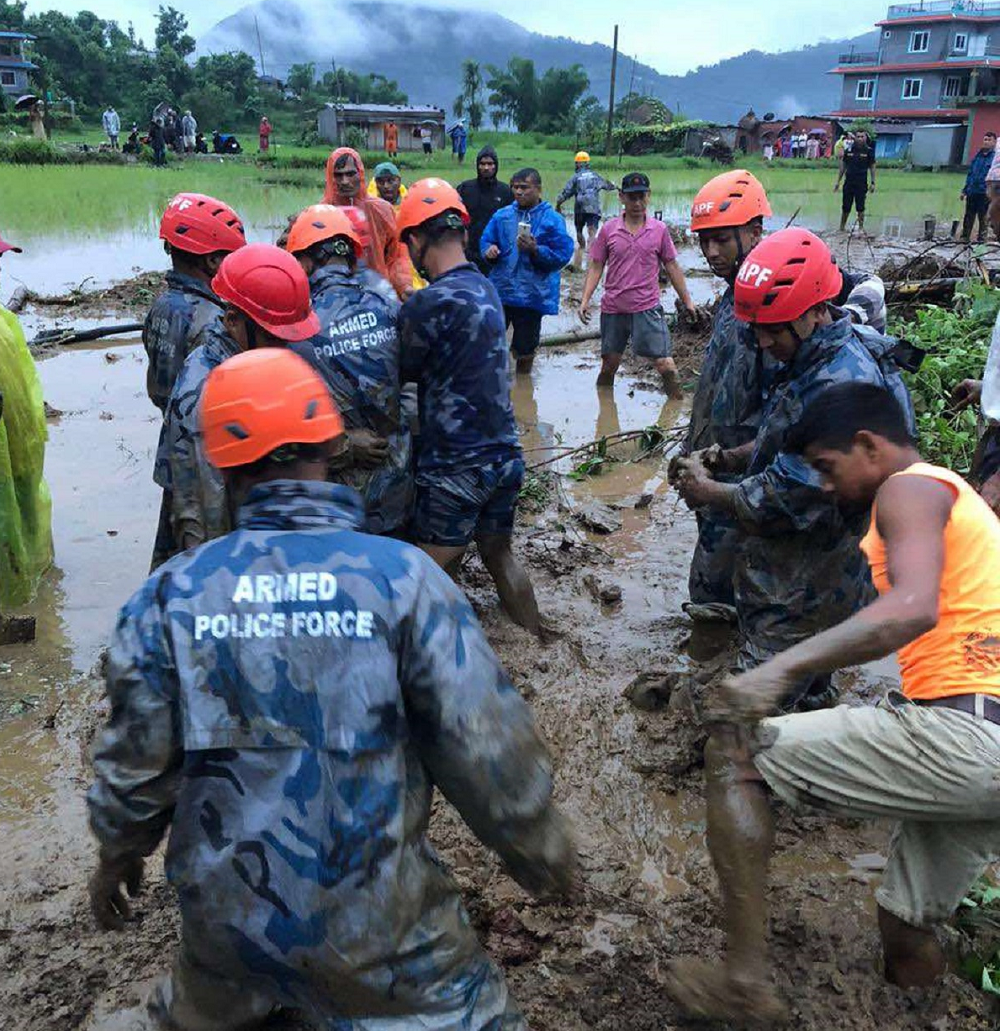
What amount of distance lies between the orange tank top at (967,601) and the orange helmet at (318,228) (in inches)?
107

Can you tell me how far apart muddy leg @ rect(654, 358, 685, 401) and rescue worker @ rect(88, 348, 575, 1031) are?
6.83 metres

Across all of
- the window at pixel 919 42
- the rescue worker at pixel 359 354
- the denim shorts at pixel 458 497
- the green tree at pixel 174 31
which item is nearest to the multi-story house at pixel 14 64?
the green tree at pixel 174 31

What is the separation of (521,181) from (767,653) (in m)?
5.79

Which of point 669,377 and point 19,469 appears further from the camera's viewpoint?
point 669,377

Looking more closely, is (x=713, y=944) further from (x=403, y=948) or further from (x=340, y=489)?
(x=340, y=489)

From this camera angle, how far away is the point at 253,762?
173cm

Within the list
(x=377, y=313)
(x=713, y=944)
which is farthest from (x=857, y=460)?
(x=377, y=313)

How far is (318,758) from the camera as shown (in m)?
1.72

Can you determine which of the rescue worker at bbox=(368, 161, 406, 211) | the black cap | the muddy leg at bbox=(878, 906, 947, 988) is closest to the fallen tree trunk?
the rescue worker at bbox=(368, 161, 406, 211)

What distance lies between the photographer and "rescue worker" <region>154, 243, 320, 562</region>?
11.0 feet

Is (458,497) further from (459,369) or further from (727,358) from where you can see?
(727,358)

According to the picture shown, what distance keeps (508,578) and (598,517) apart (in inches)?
64.2

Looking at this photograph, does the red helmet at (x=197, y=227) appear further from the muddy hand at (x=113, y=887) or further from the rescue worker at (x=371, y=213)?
the muddy hand at (x=113, y=887)

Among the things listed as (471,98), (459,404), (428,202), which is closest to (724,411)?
(459,404)
